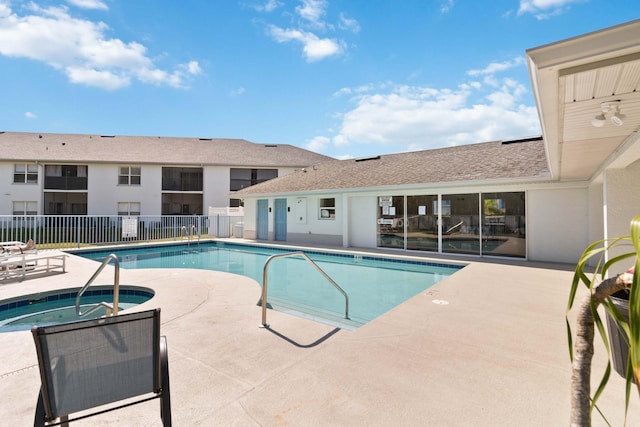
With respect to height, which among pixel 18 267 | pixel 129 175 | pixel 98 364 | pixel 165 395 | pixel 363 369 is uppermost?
pixel 129 175

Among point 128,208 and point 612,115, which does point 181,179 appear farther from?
point 612,115

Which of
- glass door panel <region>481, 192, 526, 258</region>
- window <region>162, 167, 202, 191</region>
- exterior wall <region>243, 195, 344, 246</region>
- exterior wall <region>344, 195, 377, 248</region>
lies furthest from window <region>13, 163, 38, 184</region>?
glass door panel <region>481, 192, 526, 258</region>

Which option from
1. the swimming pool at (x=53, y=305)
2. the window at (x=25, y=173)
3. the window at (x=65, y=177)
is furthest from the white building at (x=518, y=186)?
the window at (x=25, y=173)

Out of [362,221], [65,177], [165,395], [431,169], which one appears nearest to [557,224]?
[431,169]

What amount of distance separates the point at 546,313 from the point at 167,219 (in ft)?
64.0

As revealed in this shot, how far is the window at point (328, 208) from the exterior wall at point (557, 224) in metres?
8.00

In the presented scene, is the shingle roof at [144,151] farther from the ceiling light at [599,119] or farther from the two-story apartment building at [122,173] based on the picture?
the ceiling light at [599,119]

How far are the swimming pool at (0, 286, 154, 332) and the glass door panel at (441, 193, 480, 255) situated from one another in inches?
408

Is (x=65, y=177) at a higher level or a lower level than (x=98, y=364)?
higher

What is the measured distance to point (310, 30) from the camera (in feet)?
39.8

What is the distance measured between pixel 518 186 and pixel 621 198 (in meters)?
4.62

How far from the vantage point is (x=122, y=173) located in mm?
25578

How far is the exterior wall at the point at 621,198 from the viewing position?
6156 mm

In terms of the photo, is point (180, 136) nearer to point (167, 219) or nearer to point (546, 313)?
point (167, 219)
